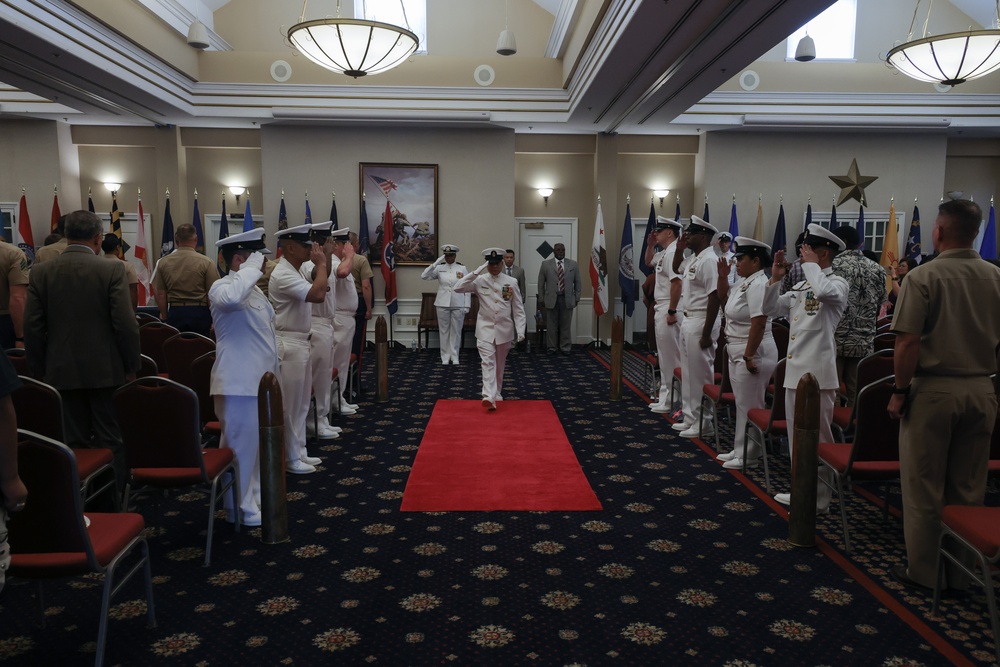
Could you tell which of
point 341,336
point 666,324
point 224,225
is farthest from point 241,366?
point 224,225

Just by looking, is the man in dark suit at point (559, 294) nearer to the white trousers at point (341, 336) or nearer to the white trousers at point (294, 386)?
the white trousers at point (341, 336)

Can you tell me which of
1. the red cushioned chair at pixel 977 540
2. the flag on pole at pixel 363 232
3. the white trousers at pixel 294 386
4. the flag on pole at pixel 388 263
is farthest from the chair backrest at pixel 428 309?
the red cushioned chair at pixel 977 540

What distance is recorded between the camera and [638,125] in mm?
11688

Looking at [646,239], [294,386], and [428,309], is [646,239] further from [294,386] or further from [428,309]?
[294,386]

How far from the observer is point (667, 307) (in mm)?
6871

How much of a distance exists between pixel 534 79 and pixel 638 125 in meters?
1.93

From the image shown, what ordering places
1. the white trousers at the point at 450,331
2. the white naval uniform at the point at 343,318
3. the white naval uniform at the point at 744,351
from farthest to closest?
1. the white trousers at the point at 450,331
2. the white naval uniform at the point at 343,318
3. the white naval uniform at the point at 744,351

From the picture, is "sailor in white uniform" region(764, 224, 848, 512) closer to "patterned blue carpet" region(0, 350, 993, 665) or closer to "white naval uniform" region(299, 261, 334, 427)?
"patterned blue carpet" region(0, 350, 993, 665)

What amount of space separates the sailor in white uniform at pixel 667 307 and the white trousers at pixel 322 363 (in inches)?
125

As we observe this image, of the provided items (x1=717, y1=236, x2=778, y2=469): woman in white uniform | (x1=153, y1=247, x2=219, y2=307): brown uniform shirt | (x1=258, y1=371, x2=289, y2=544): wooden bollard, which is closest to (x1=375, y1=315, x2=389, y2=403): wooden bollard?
(x1=153, y1=247, x2=219, y2=307): brown uniform shirt

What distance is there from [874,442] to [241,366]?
11.4 feet

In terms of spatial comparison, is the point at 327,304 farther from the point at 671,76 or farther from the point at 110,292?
the point at 671,76

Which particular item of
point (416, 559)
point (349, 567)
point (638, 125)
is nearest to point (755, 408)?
point (416, 559)

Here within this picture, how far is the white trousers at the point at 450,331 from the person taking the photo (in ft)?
34.3
